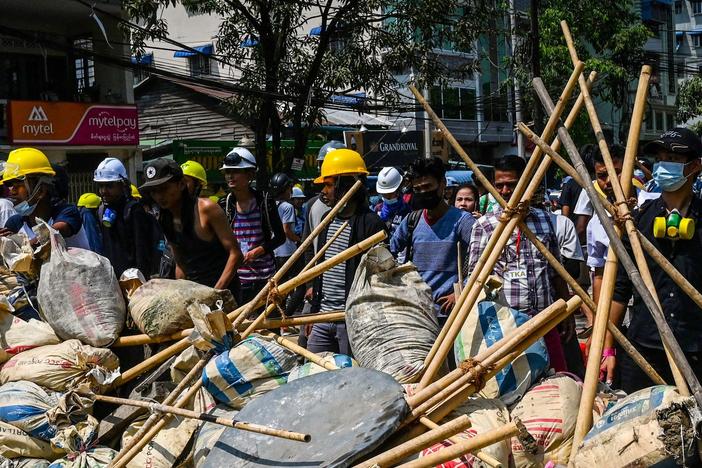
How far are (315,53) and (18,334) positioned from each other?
383 inches

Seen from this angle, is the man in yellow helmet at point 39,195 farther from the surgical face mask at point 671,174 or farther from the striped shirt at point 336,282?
the surgical face mask at point 671,174

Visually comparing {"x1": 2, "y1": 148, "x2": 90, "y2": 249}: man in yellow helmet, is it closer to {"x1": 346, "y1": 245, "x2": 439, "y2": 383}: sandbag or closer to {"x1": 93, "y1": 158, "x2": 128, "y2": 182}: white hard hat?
{"x1": 93, "y1": 158, "x2": 128, "y2": 182}: white hard hat

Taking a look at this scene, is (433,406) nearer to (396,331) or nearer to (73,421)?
(396,331)

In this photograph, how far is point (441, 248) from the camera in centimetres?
454

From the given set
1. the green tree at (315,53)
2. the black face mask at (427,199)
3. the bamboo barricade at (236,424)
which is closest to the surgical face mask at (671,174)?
the black face mask at (427,199)

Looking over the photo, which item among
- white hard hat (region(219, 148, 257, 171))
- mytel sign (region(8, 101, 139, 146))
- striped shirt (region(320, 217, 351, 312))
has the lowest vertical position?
striped shirt (region(320, 217, 351, 312))

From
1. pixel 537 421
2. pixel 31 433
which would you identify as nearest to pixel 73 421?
pixel 31 433

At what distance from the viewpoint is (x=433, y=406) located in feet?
9.09

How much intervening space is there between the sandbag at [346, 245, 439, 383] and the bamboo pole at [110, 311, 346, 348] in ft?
0.93

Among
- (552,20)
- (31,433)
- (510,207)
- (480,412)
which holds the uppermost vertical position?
(552,20)

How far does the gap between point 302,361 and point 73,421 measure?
963 mm

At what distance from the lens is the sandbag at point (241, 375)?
341 centimetres

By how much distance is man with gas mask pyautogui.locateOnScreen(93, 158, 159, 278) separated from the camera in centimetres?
597

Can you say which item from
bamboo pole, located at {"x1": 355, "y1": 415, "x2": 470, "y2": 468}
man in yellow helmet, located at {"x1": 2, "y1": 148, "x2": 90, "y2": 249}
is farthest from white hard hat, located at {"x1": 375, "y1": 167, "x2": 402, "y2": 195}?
bamboo pole, located at {"x1": 355, "y1": 415, "x2": 470, "y2": 468}
